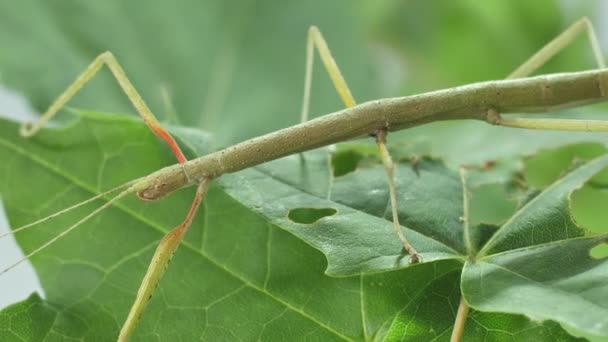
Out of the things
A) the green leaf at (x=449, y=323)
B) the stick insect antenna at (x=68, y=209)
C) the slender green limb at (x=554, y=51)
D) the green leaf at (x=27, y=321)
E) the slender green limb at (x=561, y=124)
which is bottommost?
the green leaf at (x=449, y=323)

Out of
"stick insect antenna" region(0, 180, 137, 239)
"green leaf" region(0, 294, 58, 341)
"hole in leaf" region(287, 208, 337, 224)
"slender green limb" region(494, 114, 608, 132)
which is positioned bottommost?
"green leaf" region(0, 294, 58, 341)

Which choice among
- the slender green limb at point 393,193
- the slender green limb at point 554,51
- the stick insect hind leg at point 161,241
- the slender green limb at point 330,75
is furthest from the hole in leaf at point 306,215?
the slender green limb at point 554,51

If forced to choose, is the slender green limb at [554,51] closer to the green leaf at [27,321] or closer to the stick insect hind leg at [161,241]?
the stick insect hind leg at [161,241]

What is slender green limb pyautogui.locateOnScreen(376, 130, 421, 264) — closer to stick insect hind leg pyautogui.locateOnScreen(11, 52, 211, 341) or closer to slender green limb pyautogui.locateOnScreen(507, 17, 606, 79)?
stick insect hind leg pyautogui.locateOnScreen(11, 52, 211, 341)

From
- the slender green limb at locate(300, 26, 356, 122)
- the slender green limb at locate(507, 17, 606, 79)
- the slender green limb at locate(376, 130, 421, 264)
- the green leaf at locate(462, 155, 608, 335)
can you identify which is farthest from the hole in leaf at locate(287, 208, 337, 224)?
the slender green limb at locate(507, 17, 606, 79)

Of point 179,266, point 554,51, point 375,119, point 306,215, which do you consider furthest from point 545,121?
point 179,266
